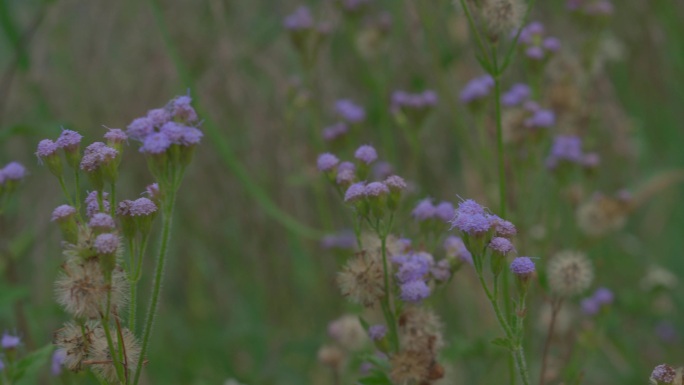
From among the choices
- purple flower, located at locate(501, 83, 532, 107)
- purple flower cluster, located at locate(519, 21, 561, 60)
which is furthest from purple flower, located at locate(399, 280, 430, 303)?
purple flower, located at locate(501, 83, 532, 107)

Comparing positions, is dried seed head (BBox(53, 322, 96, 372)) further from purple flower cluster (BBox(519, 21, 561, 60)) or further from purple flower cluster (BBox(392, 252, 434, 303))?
purple flower cluster (BBox(519, 21, 561, 60))

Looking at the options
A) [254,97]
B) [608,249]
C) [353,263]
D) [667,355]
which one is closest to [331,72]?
[254,97]

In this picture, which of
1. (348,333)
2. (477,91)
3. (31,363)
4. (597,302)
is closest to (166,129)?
(31,363)

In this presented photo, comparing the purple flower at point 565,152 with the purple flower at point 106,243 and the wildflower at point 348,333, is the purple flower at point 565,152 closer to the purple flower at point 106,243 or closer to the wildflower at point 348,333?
the wildflower at point 348,333

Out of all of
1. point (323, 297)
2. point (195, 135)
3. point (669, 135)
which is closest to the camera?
point (195, 135)

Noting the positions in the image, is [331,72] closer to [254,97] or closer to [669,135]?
[254,97]

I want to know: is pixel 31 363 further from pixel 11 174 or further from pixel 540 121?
pixel 540 121
